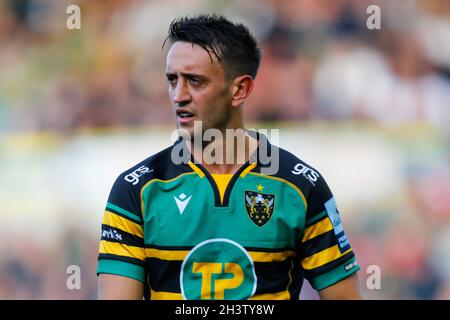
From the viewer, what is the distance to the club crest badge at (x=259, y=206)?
2.84 m

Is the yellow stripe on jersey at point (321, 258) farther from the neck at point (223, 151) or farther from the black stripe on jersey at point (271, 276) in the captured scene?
the neck at point (223, 151)

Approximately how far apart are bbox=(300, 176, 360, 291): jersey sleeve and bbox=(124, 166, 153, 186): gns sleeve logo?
0.63 m

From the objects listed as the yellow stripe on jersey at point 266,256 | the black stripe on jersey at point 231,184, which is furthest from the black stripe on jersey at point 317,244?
the black stripe on jersey at point 231,184

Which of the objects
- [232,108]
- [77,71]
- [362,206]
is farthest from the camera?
[77,71]

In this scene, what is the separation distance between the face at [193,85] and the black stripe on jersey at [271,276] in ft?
1.86

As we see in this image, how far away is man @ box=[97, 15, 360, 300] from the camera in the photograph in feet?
9.09

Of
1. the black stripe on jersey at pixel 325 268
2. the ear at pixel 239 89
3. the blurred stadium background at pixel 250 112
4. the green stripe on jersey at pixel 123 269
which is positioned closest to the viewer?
the green stripe on jersey at pixel 123 269

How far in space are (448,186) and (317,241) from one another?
3.25 metres

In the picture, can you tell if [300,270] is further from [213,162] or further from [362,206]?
[362,206]

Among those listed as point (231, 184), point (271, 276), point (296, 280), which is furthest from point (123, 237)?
point (296, 280)

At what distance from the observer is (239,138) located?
2.96 metres

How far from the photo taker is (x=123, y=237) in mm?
2789

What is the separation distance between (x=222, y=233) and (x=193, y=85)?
1.86 feet

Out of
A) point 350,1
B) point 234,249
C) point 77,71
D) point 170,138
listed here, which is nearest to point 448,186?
point 350,1
